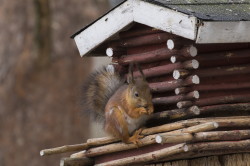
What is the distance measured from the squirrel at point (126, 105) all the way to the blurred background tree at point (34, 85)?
180 inches

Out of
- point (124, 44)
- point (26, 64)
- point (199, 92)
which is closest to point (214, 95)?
point (199, 92)

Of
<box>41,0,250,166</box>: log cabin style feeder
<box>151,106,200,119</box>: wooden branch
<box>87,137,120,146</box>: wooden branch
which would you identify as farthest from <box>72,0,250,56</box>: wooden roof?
<box>87,137,120,146</box>: wooden branch

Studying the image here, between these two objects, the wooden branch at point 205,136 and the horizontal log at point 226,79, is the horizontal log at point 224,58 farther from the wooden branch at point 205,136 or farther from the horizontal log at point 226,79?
the wooden branch at point 205,136

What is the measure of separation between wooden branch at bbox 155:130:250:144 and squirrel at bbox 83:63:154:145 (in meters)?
0.43

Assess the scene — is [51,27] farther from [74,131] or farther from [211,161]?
[211,161]

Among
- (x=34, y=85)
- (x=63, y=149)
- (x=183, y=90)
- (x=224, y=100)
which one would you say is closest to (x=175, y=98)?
(x=183, y=90)

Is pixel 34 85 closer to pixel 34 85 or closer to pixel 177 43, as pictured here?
pixel 34 85

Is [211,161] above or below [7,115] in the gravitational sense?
below

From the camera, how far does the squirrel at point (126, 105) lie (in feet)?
18.7

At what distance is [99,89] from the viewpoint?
6.14 meters

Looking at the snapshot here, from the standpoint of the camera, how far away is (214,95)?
570 centimetres

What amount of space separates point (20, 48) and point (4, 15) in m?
0.53

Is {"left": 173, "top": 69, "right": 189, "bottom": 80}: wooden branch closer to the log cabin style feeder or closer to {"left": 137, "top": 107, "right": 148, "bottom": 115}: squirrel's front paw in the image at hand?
the log cabin style feeder

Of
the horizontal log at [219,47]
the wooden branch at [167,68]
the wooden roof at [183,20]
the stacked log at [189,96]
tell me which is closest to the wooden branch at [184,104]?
the stacked log at [189,96]
